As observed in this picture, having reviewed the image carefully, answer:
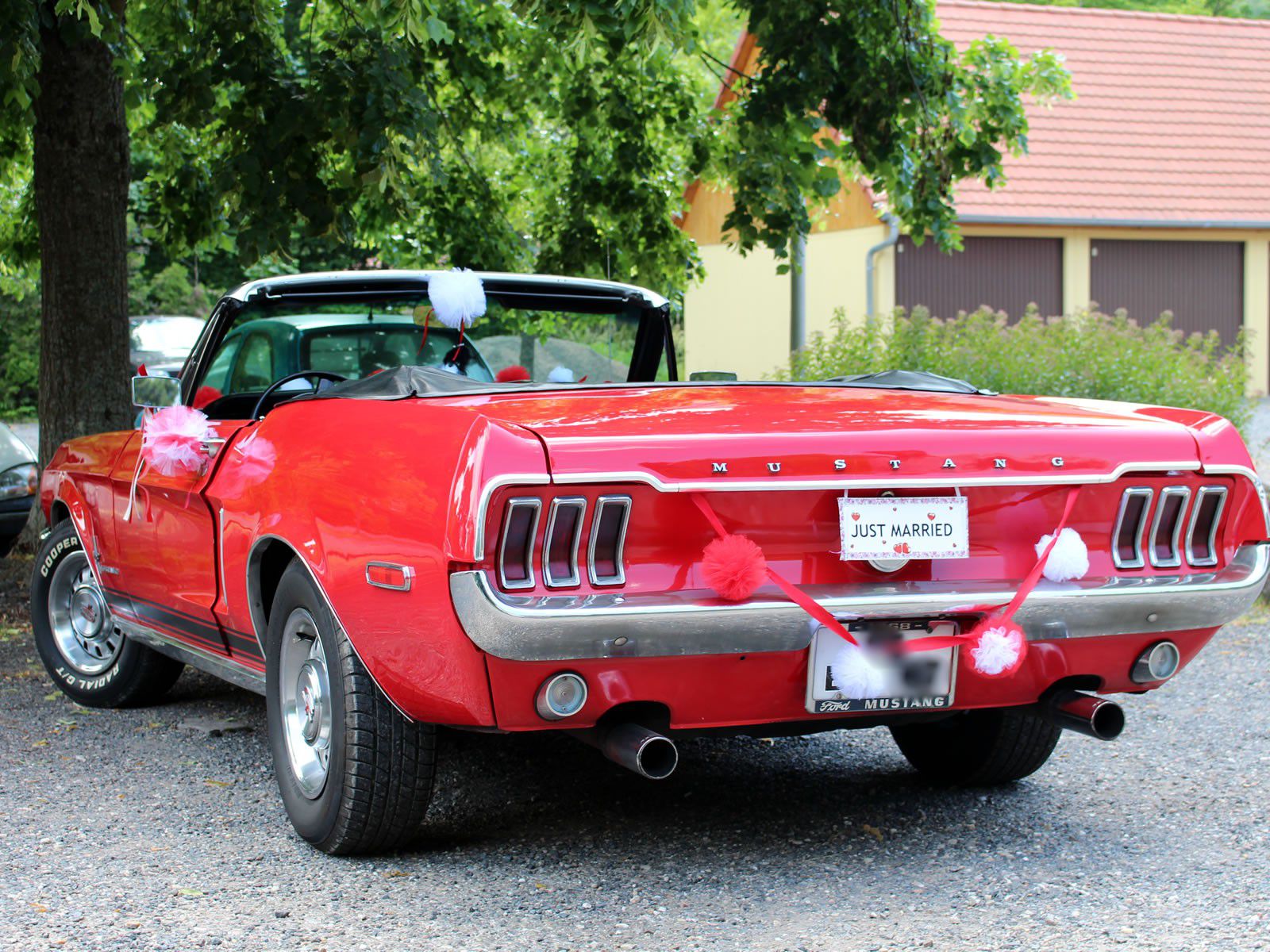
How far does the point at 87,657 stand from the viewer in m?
6.00

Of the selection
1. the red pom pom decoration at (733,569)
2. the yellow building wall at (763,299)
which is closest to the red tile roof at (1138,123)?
the yellow building wall at (763,299)

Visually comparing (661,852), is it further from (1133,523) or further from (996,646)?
(1133,523)

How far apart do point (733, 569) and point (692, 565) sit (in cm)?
11

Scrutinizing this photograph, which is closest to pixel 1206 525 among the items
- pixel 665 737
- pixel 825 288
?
pixel 665 737

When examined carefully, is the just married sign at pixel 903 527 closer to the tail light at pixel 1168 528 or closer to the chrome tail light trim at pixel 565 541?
the tail light at pixel 1168 528

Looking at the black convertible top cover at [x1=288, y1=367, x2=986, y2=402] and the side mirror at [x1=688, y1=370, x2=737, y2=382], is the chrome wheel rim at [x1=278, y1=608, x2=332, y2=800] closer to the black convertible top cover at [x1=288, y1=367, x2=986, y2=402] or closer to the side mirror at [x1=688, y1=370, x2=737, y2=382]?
the black convertible top cover at [x1=288, y1=367, x2=986, y2=402]

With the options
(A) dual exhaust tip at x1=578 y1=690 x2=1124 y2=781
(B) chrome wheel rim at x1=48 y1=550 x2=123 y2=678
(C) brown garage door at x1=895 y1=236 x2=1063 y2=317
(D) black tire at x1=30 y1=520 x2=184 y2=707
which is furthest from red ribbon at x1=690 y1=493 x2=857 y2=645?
(C) brown garage door at x1=895 y1=236 x2=1063 y2=317

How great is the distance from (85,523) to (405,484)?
8.67 ft

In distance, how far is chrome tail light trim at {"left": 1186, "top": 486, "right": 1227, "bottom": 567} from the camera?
12.6 feet

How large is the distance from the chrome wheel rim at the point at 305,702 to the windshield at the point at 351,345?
4.20 ft

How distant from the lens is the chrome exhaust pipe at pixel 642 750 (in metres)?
3.38

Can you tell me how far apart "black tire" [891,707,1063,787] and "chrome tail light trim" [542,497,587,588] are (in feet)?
4.99

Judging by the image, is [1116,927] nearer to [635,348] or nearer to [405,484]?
[405,484]

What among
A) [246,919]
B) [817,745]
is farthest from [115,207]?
[246,919]
